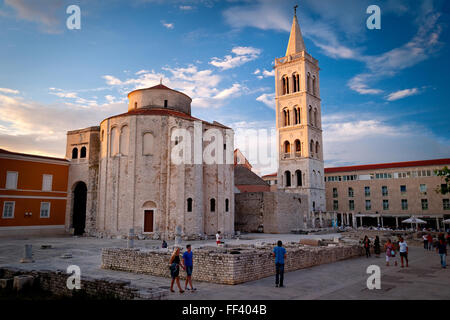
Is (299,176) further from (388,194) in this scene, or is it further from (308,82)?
(388,194)

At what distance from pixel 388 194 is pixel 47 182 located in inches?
2131

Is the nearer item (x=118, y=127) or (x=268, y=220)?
(x=118, y=127)

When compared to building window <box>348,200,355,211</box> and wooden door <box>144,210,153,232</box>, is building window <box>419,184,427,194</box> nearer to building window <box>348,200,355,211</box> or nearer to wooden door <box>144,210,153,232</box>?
building window <box>348,200,355,211</box>

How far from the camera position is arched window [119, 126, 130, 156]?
3176 centimetres

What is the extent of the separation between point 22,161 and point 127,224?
12.3 metres

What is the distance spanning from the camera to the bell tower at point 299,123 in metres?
54.0

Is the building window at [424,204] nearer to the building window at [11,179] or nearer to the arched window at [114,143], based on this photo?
the arched window at [114,143]

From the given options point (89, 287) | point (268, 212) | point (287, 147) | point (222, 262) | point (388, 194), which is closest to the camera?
point (89, 287)

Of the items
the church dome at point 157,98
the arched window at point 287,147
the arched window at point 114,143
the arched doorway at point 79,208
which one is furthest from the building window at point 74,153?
→ the arched window at point 287,147

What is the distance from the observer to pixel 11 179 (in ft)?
102

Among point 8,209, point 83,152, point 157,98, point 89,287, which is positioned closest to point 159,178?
point 157,98

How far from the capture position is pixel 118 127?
32.3 meters
